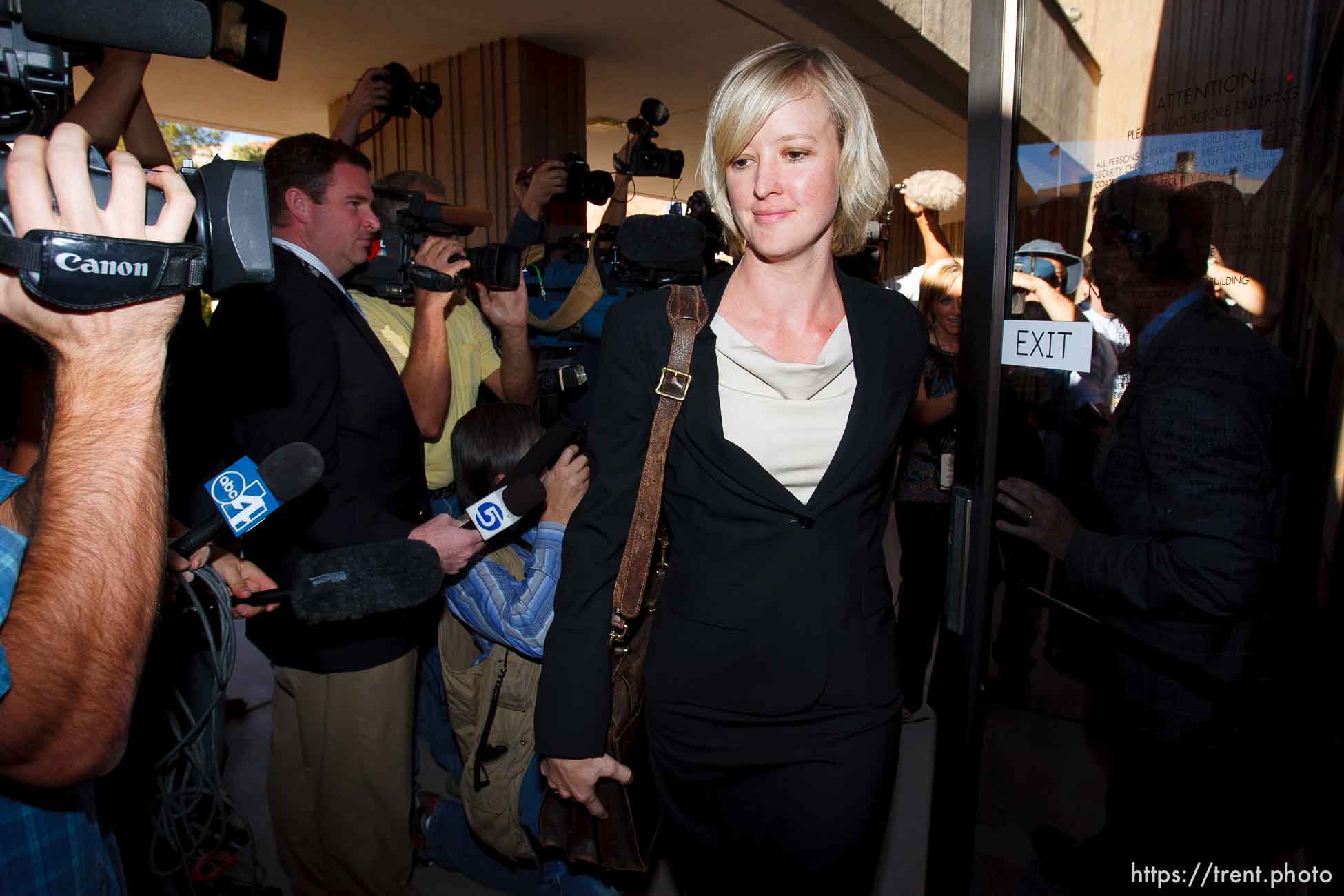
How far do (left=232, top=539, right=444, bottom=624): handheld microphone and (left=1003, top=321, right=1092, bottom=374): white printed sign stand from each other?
1.20 meters

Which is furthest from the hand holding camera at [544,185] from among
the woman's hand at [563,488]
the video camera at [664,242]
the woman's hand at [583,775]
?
the woman's hand at [583,775]

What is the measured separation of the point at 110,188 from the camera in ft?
2.48

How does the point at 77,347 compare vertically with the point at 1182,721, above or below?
above

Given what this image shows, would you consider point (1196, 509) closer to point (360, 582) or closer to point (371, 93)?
point (360, 582)

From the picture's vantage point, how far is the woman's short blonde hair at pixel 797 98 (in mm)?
1266

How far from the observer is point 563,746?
1.26 meters

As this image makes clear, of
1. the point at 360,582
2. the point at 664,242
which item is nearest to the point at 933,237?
the point at 664,242

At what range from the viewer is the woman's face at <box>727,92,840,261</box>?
4.18 ft

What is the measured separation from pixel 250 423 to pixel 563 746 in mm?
1033

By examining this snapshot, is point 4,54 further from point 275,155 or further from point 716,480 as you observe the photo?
point 275,155

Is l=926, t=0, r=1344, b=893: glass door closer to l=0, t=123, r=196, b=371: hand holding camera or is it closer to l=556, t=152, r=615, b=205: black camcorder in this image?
l=0, t=123, r=196, b=371: hand holding camera

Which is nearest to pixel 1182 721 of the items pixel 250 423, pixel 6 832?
pixel 6 832

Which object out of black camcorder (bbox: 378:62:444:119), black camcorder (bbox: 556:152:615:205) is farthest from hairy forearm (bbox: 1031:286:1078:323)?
black camcorder (bbox: 378:62:444:119)

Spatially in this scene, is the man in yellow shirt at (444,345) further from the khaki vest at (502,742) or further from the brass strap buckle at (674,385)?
the brass strap buckle at (674,385)
